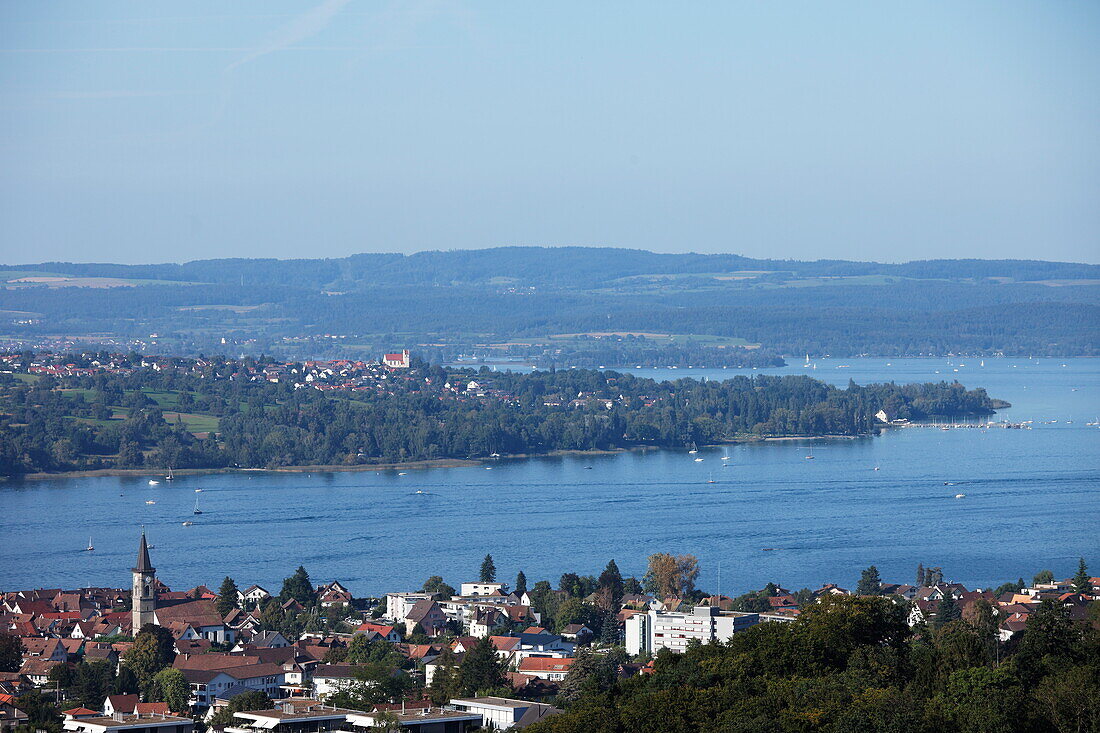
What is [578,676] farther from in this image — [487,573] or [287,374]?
[287,374]

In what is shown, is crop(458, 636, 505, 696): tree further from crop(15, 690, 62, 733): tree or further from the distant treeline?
the distant treeline

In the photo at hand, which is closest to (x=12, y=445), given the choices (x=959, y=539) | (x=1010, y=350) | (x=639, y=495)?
(x=639, y=495)

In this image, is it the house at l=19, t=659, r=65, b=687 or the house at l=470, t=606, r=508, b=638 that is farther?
the house at l=470, t=606, r=508, b=638

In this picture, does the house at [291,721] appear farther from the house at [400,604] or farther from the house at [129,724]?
the house at [400,604]

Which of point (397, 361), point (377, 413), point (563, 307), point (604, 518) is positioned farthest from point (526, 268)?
point (604, 518)

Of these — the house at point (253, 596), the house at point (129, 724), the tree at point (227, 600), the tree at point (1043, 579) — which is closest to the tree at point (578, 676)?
the house at point (129, 724)

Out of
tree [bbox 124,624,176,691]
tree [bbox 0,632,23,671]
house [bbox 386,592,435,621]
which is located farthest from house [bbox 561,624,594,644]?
tree [bbox 0,632,23,671]

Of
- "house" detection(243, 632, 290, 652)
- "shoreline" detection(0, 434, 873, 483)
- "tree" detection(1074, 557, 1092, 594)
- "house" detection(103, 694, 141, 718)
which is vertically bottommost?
"shoreline" detection(0, 434, 873, 483)
